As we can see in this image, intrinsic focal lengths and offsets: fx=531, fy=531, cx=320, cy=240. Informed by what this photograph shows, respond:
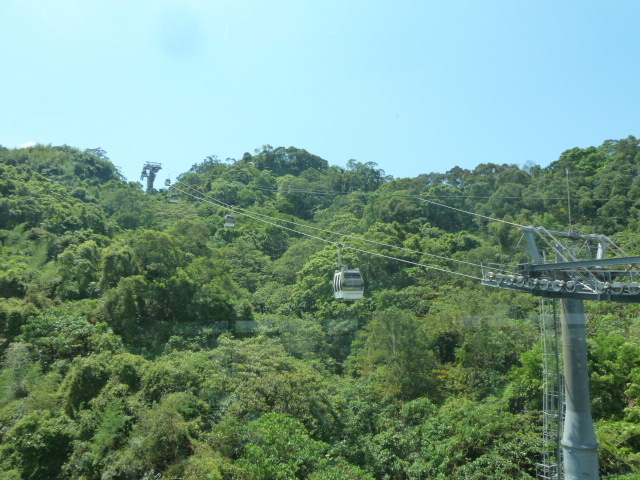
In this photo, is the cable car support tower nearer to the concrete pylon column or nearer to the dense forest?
the concrete pylon column

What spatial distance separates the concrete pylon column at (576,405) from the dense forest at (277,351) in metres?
1.64

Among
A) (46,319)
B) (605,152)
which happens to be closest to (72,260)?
(46,319)

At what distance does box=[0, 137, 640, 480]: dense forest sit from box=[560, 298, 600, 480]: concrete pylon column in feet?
5.38

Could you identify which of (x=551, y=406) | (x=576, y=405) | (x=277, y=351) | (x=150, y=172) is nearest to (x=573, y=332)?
(x=576, y=405)

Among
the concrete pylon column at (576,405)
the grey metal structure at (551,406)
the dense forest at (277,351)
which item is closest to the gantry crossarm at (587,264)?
the concrete pylon column at (576,405)

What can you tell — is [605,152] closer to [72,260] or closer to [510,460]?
[510,460]

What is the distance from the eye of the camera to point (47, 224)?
2145 centimetres

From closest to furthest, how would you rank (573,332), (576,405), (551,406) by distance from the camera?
(576,405)
(573,332)
(551,406)

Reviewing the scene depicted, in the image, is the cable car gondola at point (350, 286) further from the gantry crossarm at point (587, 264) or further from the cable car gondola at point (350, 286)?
the gantry crossarm at point (587, 264)

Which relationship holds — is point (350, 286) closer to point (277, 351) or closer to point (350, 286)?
point (350, 286)

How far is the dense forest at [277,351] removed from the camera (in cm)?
1091

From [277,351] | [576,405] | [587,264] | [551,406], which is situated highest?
[587,264]

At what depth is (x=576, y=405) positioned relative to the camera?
8609 millimetres

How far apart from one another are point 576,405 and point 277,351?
24.1 ft
